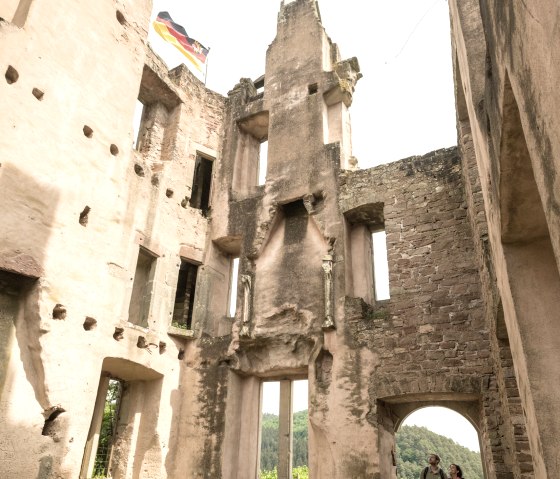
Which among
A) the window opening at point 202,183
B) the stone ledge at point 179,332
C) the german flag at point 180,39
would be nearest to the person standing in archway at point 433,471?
the stone ledge at point 179,332

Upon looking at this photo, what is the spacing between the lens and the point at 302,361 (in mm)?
8664

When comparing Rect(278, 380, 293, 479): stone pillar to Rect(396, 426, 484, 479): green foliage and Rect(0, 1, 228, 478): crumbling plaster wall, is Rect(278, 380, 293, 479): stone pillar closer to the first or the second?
Rect(0, 1, 228, 478): crumbling plaster wall

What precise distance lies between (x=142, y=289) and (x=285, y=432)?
3.96 m

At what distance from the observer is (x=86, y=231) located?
8188 mm

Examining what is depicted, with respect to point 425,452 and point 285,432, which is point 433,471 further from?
point 425,452

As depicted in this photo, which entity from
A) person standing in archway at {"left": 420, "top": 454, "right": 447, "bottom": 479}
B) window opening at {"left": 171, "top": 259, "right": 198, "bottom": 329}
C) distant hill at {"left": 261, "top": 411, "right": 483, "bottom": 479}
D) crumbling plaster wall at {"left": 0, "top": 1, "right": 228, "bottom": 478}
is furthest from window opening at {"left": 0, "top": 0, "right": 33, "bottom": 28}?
distant hill at {"left": 261, "top": 411, "right": 483, "bottom": 479}

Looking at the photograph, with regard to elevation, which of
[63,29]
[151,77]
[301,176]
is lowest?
[301,176]

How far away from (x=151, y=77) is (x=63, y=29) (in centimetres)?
271

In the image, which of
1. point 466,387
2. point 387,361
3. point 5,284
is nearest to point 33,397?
point 5,284

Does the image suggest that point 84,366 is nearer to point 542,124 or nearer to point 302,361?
point 302,361

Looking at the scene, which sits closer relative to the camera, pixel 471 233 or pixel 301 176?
pixel 471 233

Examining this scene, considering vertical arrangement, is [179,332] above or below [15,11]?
below

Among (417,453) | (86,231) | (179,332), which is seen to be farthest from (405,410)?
(417,453)

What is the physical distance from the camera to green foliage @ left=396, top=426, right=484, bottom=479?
28.0 metres
